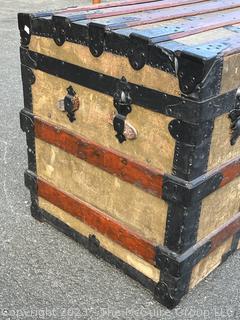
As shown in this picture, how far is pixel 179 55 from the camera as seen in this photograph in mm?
1825

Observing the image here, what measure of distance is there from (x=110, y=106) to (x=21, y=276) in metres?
1.07

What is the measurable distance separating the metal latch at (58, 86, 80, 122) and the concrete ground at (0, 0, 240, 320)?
833 mm

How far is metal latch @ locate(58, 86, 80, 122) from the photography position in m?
2.38

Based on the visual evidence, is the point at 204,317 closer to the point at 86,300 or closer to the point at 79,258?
the point at 86,300

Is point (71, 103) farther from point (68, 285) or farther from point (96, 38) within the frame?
point (68, 285)

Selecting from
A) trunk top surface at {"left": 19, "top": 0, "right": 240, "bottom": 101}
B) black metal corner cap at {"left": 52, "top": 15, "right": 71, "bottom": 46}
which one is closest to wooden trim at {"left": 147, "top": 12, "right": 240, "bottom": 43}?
trunk top surface at {"left": 19, "top": 0, "right": 240, "bottom": 101}

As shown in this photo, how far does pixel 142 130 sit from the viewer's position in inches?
84.1

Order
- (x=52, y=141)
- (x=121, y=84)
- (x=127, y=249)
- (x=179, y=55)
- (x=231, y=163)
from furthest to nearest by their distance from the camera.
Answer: (x=52, y=141) → (x=127, y=249) → (x=231, y=163) → (x=121, y=84) → (x=179, y=55)

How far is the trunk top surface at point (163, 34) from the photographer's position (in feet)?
6.03

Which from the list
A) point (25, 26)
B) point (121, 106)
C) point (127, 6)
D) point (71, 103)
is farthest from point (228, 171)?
point (25, 26)

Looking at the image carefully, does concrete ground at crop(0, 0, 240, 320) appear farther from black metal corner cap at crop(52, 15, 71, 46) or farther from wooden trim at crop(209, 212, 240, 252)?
black metal corner cap at crop(52, 15, 71, 46)

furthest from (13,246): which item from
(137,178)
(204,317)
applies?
(204,317)

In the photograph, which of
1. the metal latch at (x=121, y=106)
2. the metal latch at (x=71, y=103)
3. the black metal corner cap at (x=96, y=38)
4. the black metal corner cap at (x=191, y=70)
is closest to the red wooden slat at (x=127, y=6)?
the black metal corner cap at (x=96, y=38)

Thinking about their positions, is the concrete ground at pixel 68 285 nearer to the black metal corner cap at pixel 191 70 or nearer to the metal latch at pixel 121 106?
the metal latch at pixel 121 106
